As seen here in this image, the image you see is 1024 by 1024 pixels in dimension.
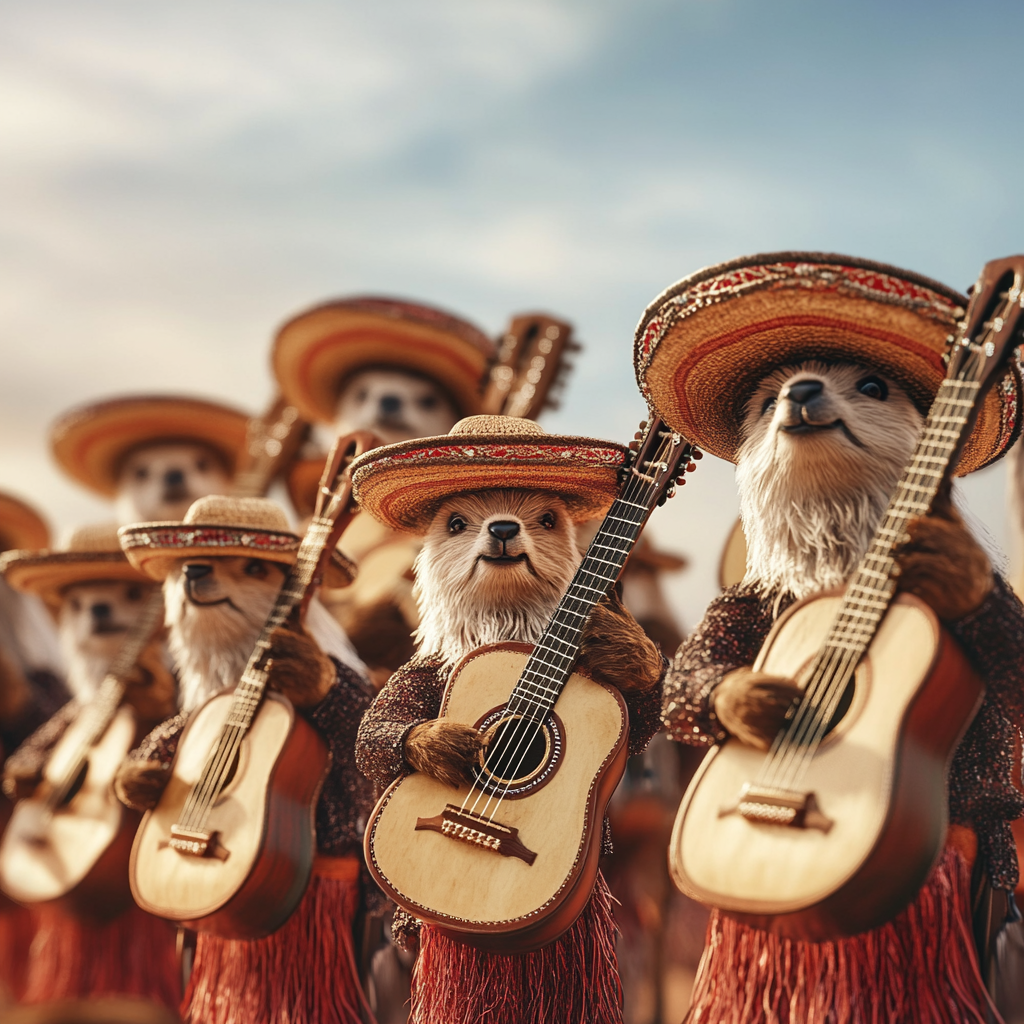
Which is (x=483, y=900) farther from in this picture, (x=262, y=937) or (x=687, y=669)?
(x=262, y=937)

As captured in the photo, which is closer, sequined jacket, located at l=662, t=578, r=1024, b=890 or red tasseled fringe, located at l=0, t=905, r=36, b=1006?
sequined jacket, located at l=662, t=578, r=1024, b=890

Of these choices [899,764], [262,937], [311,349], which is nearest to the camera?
[899,764]

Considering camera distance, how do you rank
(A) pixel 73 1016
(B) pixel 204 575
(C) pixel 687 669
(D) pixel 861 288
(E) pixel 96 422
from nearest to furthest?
(A) pixel 73 1016, (D) pixel 861 288, (C) pixel 687 669, (B) pixel 204 575, (E) pixel 96 422

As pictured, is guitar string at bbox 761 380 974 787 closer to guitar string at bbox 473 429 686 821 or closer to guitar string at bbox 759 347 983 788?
guitar string at bbox 759 347 983 788

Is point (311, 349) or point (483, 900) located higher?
point (311, 349)

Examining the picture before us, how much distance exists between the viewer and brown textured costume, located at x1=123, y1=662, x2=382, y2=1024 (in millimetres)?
3271

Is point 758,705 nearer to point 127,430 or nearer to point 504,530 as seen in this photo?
point 504,530

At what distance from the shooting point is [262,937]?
10.7 feet

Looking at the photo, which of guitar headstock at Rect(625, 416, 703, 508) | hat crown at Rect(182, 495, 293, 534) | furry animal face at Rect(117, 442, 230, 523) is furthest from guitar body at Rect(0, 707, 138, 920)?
guitar headstock at Rect(625, 416, 703, 508)

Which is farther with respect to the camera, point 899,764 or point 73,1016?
point 899,764

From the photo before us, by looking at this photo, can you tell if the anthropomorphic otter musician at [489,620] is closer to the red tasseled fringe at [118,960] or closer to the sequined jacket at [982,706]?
the sequined jacket at [982,706]

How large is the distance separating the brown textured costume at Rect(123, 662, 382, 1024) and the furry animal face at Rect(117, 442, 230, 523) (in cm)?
279

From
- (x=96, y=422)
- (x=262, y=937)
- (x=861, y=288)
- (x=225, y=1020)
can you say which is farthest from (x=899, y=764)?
(x=96, y=422)

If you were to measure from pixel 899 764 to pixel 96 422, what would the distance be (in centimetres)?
483
